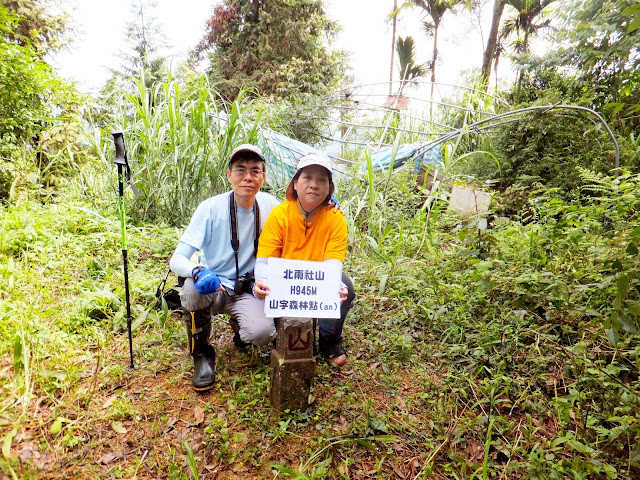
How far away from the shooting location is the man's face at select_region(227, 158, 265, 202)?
79.4 inches

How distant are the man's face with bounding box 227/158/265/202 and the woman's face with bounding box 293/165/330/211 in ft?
0.88

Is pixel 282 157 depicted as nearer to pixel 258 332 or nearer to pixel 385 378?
pixel 258 332

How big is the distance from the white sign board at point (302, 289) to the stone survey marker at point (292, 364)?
0.06 m

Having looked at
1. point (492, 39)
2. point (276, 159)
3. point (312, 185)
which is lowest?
point (312, 185)

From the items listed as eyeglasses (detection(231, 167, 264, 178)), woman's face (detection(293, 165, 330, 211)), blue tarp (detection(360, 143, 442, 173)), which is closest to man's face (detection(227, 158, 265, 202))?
eyeglasses (detection(231, 167, 264, 178))

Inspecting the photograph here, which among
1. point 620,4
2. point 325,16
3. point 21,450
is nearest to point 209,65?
point 325,16

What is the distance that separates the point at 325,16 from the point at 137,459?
12930 millimetres

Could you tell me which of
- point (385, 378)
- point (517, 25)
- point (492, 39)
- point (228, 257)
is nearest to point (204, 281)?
point (228, 257)

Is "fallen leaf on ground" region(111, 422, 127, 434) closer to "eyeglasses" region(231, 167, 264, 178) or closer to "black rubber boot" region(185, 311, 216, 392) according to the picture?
"black rubber boot" region(185, 311, 216, 392)

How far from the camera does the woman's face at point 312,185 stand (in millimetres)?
1874

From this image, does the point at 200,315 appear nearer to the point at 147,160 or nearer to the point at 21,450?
the point at 21,450

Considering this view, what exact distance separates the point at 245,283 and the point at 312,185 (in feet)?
2.48

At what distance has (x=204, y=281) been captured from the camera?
69.1 inches

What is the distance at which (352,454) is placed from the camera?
5.32 ft
